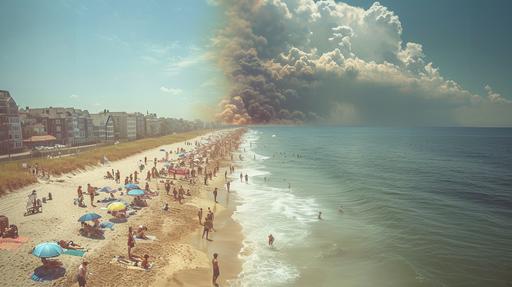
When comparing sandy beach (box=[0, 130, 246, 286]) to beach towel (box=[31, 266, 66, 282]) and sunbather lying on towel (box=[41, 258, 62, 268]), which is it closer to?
beach towel (box=[31, 266, 66, 282])

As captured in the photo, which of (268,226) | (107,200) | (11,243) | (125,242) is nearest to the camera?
(11,243)

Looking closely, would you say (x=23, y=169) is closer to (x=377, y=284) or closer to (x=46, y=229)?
(x=46, y=229)

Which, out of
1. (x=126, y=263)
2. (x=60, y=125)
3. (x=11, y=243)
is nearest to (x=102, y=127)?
(x=60, y=125)

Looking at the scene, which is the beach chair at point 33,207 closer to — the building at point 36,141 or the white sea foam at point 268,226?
the white sea foam at point 268,226

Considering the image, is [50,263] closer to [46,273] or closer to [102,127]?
[46,273]

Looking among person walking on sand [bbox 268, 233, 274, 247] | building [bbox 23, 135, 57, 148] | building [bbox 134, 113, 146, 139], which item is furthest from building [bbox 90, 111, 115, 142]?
person walking on sand [bbox 268, 233, 274, 247]

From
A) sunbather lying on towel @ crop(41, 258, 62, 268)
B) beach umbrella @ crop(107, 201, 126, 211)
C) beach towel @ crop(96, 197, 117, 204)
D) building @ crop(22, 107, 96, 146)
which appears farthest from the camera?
building @ crop(22, 107, 96, 146)
